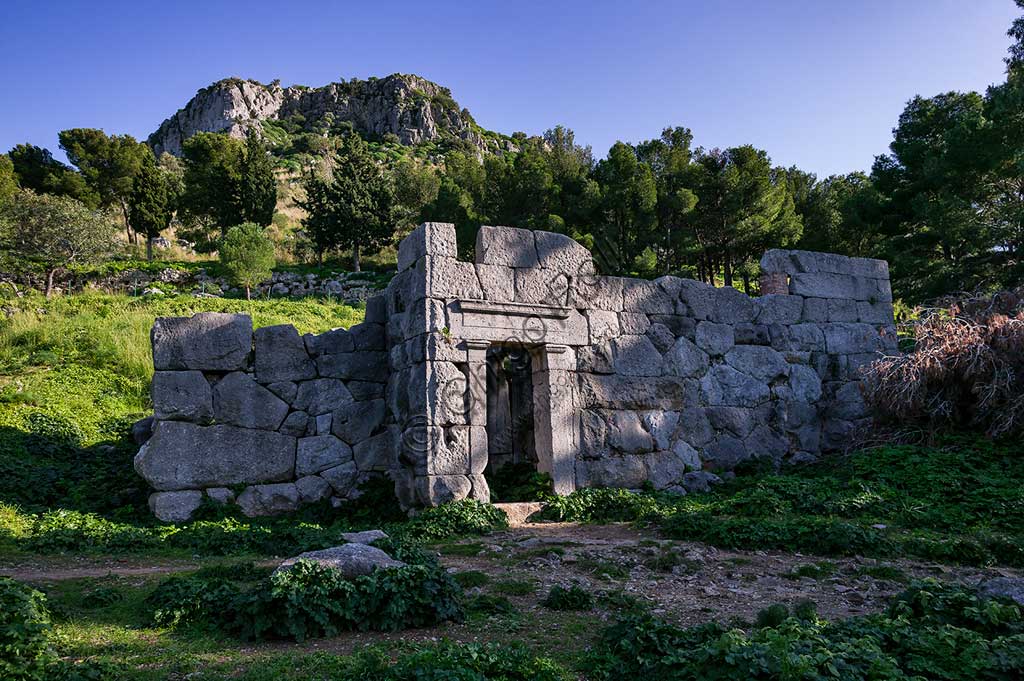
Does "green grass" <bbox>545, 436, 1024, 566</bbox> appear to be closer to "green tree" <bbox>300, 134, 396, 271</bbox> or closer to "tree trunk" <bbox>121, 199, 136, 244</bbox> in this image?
"green tree" <bbox>300, 134, 396, 271</bbox>

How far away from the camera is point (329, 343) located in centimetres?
947

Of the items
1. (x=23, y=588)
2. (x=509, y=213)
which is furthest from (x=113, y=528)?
(x=509, y=213)

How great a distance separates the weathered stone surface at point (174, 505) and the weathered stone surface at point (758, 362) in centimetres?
784

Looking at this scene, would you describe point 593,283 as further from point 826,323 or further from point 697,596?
point 697,596

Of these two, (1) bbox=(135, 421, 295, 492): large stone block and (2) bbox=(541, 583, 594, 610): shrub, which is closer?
(2) bbox=(541, 583, 594, 610): shrub

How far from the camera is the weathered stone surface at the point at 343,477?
9.10 m

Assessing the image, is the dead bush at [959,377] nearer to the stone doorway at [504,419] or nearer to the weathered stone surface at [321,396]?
the stone doorway at [504,419]

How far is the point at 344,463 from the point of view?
30.2 ft

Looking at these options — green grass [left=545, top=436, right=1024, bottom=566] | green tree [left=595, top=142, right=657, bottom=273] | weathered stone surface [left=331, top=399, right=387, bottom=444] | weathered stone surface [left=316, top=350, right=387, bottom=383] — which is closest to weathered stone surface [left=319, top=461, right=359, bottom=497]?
weathered stone surface [left=331, top=399, right=387, bottom=444]

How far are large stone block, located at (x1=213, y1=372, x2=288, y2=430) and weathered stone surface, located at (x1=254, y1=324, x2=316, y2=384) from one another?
0.62 ft

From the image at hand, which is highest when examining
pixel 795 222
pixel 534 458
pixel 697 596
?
pixel 795 222

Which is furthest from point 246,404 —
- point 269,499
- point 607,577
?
point 607,577

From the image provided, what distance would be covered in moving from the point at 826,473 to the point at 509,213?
20957 millimetres

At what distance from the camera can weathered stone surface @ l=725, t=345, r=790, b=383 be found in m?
11.1
